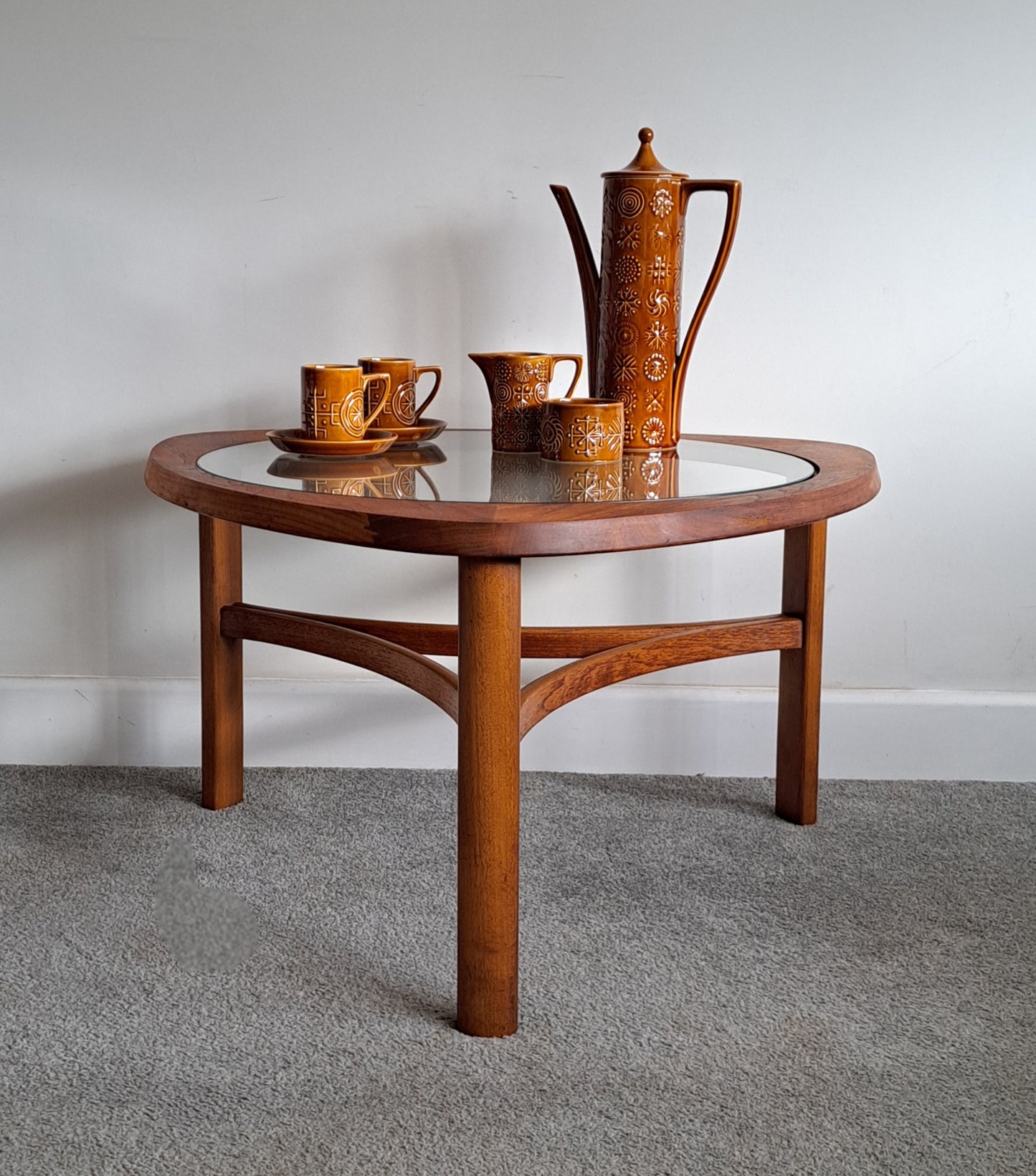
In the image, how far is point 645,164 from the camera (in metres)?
1.34

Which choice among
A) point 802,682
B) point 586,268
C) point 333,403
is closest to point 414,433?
point 333,403

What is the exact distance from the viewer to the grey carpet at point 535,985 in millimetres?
962

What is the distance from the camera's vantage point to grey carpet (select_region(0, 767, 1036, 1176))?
96 cm

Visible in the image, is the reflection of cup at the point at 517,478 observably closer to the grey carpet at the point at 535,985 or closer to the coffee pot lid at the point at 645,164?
the coffee pot lid at the point at 645,164

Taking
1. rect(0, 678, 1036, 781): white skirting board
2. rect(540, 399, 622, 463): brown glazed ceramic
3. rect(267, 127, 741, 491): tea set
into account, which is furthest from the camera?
rect(0, 678, 1036, 781): white skirting board

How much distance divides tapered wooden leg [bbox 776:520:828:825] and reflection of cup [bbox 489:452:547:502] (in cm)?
39

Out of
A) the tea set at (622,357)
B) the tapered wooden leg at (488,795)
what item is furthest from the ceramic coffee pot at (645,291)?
the tapered wooden leg at (488,795)

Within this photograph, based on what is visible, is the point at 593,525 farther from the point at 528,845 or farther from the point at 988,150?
the point at 988,150

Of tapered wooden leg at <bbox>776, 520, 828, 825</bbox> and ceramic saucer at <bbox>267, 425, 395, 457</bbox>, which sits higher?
ceramic saucer at <bbox>267, 425, 395, 457</bbox>

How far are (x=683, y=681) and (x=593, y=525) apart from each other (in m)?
→ 0.84

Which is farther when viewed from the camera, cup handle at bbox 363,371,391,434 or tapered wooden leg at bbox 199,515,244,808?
tapered wooden leg at bbox 199,515,244,808

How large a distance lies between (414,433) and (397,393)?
5cm

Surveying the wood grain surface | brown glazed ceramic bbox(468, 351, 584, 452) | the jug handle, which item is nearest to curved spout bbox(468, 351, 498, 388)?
brown glazed ceramic bbox(468, 351, 584, 452)

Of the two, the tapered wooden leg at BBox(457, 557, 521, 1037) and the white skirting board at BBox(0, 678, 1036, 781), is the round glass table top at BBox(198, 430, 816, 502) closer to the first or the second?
the tapered wooden leg at BBox(457, 557, 521, 1037)
